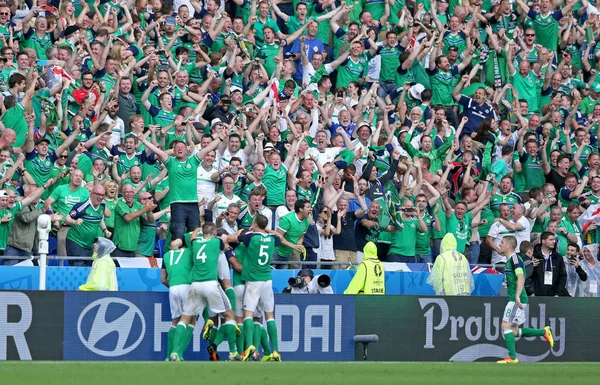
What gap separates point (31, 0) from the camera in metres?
23.6

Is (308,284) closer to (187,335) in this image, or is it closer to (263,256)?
(263,256)

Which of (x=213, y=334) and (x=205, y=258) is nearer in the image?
(x=205, y=258)

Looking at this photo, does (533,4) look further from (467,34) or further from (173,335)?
(173,335)

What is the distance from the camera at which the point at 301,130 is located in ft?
76.6

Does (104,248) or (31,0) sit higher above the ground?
(31,0)

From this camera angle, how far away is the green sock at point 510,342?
1880cm

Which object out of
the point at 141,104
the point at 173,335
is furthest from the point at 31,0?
the point at 173,335

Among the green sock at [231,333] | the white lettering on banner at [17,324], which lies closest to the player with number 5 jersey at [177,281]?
the green sock at [231,333]

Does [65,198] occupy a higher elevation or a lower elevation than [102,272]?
higher

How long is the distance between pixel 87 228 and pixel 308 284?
11.7ft

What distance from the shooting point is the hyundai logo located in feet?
58.5

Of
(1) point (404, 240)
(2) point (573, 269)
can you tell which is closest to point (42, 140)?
(1) point (404, 240)

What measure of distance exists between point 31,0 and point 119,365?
9799 millimetres

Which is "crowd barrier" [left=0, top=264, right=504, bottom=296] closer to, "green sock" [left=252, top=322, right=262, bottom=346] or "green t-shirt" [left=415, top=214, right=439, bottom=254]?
"green t-shirt" [left=415, top=214, right=439, bottom=254]
